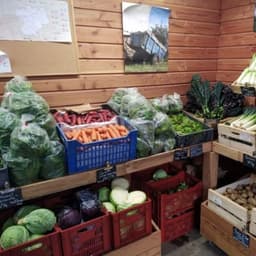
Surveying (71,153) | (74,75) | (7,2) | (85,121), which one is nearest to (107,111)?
(85,121)

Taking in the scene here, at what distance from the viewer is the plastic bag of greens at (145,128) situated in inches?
65.6

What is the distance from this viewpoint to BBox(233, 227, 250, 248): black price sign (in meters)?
1.64

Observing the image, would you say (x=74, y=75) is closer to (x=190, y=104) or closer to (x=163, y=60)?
(x=163, y=60)

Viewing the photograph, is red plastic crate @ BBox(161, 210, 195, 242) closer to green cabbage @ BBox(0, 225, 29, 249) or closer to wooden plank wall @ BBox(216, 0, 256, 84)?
green cabbage @ BBox(0, 225, 29, 249)

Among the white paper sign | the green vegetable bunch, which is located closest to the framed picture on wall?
the green vegetable bunch

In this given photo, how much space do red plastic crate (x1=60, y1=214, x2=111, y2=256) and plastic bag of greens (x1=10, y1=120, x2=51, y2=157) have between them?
0.47 m

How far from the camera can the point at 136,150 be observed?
5.49 ft

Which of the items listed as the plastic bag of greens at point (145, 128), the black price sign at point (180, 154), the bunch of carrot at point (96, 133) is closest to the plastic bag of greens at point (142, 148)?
the plastic bag of greens at point (145, 128)

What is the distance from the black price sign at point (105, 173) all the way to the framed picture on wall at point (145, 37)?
0.95m

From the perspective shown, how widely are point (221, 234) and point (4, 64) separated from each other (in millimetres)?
1992

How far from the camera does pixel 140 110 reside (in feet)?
5.66

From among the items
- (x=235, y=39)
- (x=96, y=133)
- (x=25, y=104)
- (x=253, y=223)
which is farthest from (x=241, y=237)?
(x=235, y=39)

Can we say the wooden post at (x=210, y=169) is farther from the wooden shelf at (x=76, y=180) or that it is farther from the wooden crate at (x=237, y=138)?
the wooden shelf at (x=76, y=180)

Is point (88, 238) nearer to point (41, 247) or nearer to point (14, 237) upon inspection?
point (41, 247)
